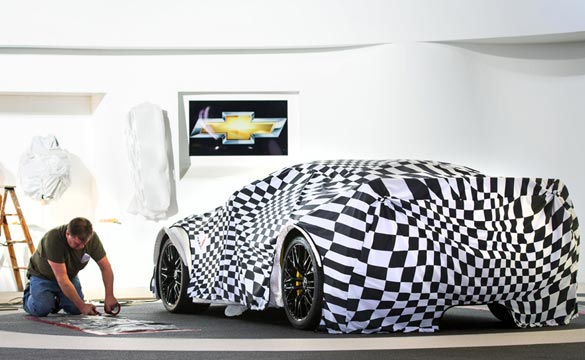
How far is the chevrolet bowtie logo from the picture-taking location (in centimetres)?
1149

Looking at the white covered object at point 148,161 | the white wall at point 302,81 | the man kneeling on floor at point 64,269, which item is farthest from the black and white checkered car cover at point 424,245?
the white wall at point 302,81

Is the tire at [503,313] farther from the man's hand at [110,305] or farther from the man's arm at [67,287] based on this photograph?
the man's arm at [67,287]

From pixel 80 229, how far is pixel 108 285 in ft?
1.77

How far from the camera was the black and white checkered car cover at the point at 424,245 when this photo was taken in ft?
15.5

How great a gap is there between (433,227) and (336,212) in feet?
1.62

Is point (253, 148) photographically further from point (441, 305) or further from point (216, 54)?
point (441, 305)

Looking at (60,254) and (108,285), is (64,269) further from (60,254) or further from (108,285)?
(108,285)

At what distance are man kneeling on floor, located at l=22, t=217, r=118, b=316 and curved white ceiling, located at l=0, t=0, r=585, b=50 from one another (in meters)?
4.81

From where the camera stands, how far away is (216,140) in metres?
11.5

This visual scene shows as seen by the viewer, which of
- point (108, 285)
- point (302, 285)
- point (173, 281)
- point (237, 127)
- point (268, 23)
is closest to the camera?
point (302, 285)

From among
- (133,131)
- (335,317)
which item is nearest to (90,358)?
(335,317)

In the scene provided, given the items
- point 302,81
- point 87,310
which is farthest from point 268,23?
point 87,310

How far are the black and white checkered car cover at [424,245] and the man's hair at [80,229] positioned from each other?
1233 millimetres

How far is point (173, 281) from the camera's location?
6727 mm
